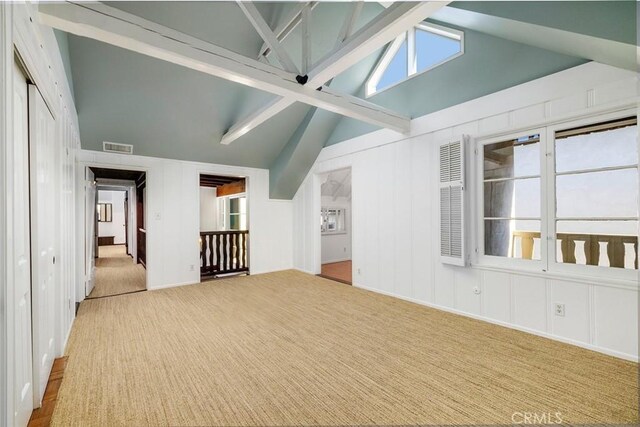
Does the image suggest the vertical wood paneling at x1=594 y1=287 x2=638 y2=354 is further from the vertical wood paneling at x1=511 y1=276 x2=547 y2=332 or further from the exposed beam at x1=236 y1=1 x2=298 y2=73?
the exposed beam at x1=236 y1=1 x2=298 y2=73

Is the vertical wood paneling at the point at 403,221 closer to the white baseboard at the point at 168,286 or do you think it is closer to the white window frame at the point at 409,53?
the white window frame at the point at 409,53

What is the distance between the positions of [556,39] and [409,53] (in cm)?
220

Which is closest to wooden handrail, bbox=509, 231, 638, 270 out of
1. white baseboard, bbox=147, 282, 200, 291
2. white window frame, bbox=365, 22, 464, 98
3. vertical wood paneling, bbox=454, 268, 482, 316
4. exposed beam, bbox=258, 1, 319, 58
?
vertical wood paneling, bbox=454, 268, 482, 316

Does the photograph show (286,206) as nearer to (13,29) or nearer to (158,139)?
(158,139)

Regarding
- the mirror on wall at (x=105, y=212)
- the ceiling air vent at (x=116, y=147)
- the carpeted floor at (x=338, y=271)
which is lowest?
the carpeted floor at (x=338, y=271)

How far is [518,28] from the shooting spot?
8.25 ft

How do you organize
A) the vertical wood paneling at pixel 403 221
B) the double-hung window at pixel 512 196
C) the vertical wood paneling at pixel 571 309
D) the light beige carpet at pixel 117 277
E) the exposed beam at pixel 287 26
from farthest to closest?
the light beige carpet at pixel 117 277, the vertical wood paneling at pixel 403 221, the exposed beam at pixel 287 26, the double-hung window at pixel 512 196, the vertical wood paneling at pixel 571 309

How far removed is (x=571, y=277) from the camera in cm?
266

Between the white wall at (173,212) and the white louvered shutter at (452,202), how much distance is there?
3932 mm

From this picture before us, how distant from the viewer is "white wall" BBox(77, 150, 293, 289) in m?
4.82

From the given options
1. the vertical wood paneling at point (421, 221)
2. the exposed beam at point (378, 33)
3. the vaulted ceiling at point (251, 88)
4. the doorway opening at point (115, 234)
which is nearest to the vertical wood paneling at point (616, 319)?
the vertical wood paneling at point (421, 221)

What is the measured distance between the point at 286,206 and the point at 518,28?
16.6 feet

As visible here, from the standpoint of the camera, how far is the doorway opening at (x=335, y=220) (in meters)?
7.43

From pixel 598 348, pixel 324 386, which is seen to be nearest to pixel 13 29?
pixel 324 386
